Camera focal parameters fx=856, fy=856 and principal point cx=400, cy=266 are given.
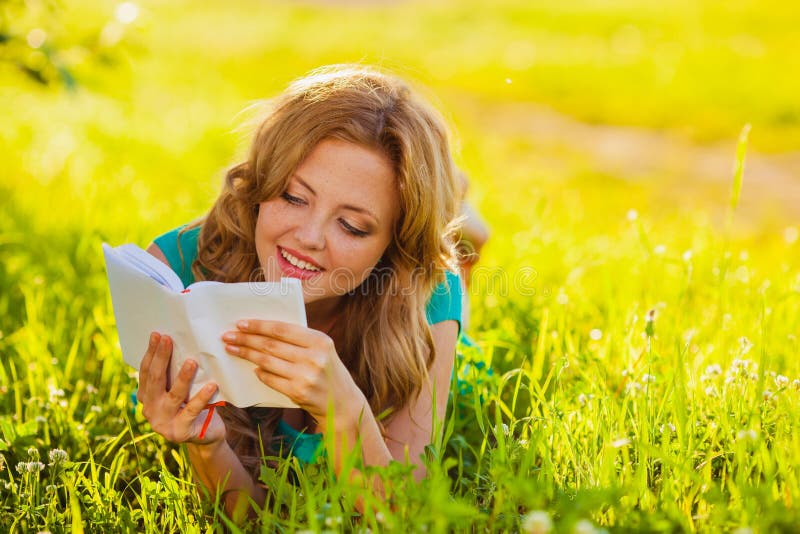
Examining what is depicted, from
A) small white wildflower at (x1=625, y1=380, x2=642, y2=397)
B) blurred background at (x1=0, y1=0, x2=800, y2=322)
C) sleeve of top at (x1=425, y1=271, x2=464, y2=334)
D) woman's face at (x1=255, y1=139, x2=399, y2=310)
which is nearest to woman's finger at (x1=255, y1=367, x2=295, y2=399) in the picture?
woman's face at (x1=255, y1=139, x2=399, y2=310)

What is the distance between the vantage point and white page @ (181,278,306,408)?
1.63 m

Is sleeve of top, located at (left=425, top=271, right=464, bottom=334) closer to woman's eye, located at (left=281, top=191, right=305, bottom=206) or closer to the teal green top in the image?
the teal green top

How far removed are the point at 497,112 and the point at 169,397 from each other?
722 centimetres

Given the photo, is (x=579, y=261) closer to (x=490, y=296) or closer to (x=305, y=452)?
(x=490, y=296)

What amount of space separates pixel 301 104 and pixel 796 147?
18.6ft

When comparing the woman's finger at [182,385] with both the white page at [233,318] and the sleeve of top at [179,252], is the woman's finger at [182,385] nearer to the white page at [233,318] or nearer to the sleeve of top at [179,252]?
the white page at [233,318]

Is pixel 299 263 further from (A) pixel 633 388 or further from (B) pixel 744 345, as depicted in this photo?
(B) pixel 744 345

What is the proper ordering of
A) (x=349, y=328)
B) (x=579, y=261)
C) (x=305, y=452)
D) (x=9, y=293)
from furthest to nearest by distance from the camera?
(x=579, y=261), (x=9, y=293), (x=349, y=328), (x=305, y=452)

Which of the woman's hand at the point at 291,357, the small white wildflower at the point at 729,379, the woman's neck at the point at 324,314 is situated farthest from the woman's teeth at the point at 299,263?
the small white wildflower at the point at 729,379

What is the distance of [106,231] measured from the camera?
359 centimetres

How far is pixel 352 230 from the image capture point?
6.89ft

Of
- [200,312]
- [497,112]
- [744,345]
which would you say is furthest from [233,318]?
[497,112]

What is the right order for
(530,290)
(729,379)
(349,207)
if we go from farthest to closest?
1. (530,290)
2. (349,207)
3. (729,379)

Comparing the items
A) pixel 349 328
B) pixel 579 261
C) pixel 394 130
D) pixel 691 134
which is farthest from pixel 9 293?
pixel 691 134
